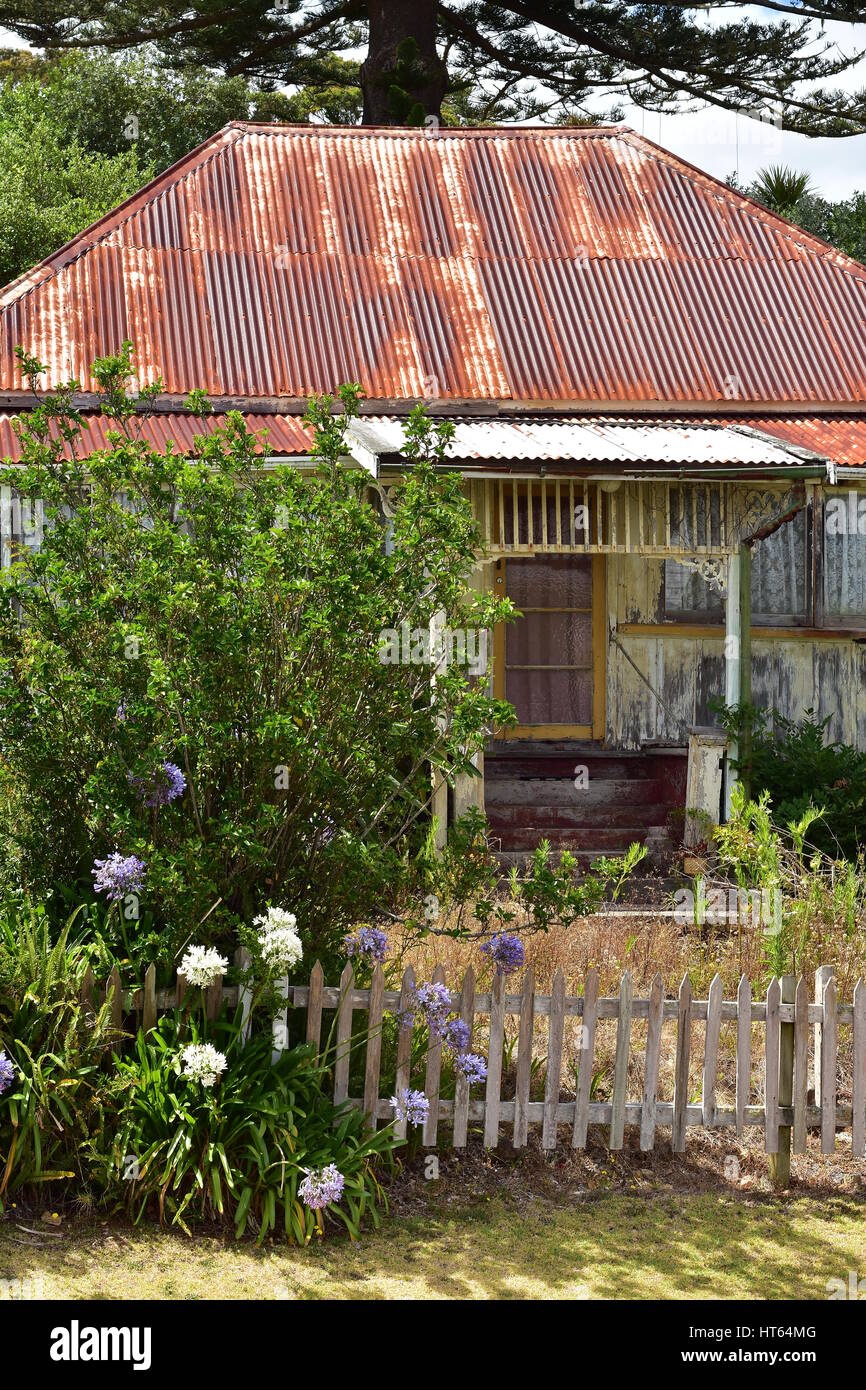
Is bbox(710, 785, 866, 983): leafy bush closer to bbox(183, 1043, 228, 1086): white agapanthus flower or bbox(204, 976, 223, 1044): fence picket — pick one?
bbox(204, 976, 223, 1044): fence picket

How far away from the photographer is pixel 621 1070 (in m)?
6.68

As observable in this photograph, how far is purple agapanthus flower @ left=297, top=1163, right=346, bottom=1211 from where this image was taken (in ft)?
18.9

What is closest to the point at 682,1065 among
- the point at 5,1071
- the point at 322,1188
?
the point at 322,1188

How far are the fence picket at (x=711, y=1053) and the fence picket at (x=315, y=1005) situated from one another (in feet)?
5.77

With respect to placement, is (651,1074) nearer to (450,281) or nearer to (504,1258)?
(504,1258)

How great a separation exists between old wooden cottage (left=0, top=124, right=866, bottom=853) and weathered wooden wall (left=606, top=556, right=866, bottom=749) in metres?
0.02

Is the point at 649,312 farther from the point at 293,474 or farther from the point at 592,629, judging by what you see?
the point at 293,474

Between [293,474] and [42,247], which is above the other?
[42,247]

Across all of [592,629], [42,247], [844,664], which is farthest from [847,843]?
[42,247]

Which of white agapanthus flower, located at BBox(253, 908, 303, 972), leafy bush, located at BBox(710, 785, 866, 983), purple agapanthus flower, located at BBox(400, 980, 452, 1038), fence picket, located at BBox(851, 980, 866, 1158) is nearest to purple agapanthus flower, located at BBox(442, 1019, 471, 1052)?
purple agapanthus flower, located at BBox(400, 980, 452, 1038)

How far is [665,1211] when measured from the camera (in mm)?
6445

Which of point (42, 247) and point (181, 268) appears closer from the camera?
point (181, 268)

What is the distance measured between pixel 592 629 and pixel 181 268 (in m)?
5.23

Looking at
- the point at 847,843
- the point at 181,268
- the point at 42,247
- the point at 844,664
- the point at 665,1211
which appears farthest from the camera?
the point at 42,247
